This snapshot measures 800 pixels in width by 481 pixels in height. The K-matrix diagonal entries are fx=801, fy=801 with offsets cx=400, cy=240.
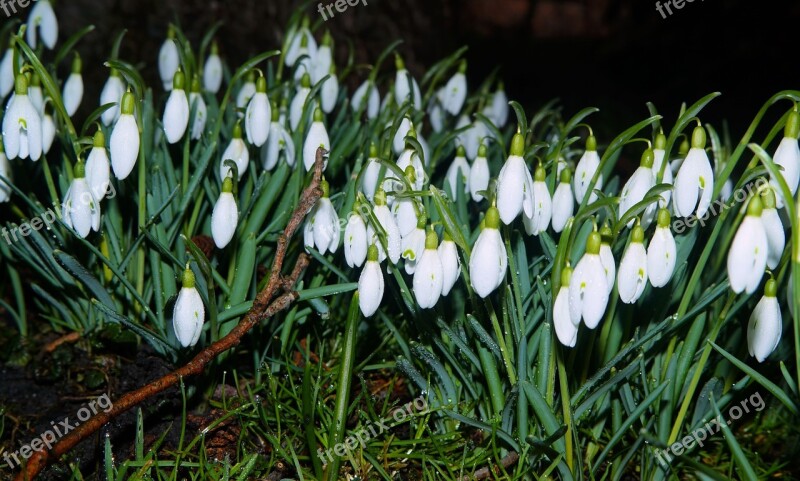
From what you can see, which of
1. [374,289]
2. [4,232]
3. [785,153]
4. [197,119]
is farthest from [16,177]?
[785,153]

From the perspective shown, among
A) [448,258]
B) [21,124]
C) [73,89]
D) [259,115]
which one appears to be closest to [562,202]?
[448,258]

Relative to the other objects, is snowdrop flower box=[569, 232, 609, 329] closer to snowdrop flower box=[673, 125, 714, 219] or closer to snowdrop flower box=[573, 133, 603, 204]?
snowdrop flower box=[673, 125, 714, 219]

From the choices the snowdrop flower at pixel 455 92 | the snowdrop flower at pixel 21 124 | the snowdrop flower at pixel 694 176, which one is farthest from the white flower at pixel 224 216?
the snowdrop flower at pixel 455 92

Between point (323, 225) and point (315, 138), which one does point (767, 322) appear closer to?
point (323, 225)

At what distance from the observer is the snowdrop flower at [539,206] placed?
1.80 metres

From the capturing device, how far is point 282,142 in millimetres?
2311

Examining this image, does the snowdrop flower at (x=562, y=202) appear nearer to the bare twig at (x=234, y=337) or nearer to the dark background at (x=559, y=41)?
the bare twig at (x=234, y=337)

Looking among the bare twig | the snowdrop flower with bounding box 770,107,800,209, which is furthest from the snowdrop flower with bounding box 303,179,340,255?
the snowdrop flower with bounding box 770,107,800,209

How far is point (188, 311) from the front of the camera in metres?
1.71

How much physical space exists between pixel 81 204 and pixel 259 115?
0.51 m

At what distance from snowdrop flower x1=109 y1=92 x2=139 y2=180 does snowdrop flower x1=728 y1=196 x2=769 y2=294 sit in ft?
4.37

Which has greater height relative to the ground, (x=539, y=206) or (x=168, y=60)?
(x=168, y=60)

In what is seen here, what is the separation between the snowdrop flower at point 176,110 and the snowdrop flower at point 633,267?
1141 millimetres

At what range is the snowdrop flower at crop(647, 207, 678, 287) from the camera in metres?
1.56
